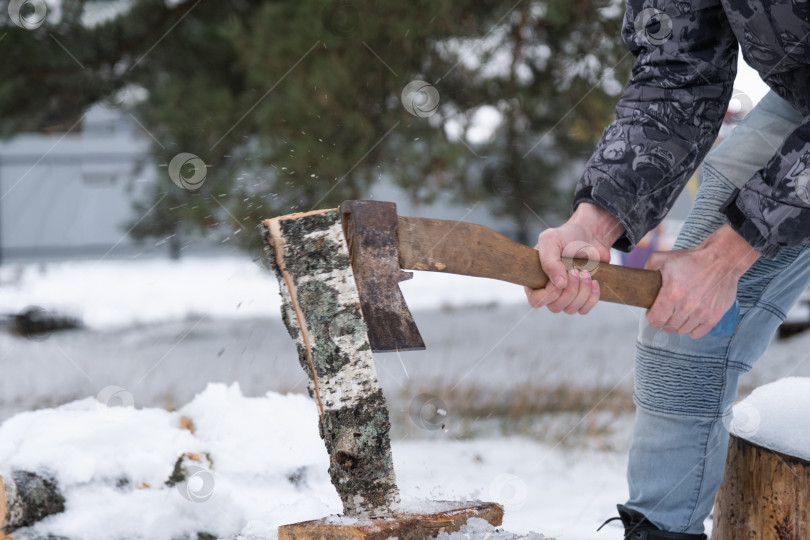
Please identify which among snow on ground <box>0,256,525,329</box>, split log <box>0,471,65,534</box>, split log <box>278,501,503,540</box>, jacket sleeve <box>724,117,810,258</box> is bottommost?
split log <box>278,501,503,540</box>

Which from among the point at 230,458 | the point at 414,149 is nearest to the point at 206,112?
the point at 414,149

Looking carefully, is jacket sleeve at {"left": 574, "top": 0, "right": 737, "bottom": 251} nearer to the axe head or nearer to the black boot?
the axe head

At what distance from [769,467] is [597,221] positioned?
0.83 m

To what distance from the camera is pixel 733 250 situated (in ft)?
5.52

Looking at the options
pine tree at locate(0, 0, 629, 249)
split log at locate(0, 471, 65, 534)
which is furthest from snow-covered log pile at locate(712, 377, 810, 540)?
pine tree at locate(0, 0, 629, 249)

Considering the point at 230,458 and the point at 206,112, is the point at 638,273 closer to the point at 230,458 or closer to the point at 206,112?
the point at 230,458

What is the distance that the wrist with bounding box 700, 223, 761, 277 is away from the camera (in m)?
1.67

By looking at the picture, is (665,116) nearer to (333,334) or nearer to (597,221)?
(597,221)

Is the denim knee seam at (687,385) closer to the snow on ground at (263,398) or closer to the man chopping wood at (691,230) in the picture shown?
the man chopping wood at (691,230)

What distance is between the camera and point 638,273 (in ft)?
5.66

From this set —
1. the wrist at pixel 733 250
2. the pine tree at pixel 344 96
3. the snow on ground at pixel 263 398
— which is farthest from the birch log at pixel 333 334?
the pine tree at pixel 344 96

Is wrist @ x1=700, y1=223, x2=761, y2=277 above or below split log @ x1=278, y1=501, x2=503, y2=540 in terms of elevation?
above

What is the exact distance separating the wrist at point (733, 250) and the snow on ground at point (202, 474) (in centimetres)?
Result: 89

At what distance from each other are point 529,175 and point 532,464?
102 inches
